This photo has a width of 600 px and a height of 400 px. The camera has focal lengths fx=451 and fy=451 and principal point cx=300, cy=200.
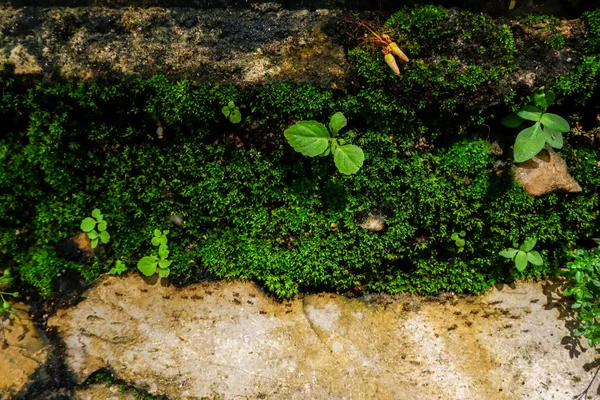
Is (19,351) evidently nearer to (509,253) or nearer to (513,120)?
(509,253)

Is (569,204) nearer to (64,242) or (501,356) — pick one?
(501,356)

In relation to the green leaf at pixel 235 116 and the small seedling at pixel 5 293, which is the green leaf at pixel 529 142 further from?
the small seedling at pixel 5 293

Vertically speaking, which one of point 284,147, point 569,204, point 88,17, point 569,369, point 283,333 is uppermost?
point 88,17

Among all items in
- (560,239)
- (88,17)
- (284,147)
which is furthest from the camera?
(560,239)

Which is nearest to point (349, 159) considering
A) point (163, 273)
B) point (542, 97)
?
point (542, 97)

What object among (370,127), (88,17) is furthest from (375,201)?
(88,17)

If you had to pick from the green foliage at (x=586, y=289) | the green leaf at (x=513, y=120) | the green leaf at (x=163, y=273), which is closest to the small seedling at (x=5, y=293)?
the green leaf at (x=163, y=273)
